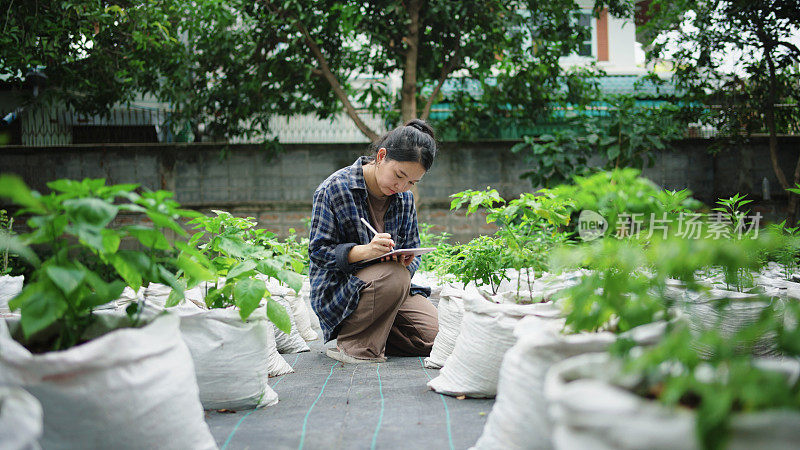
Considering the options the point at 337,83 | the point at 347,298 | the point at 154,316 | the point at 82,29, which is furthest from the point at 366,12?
the point at 154,316

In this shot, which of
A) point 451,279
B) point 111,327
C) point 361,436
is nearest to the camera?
point 111,327

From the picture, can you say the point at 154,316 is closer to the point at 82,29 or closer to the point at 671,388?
the point at 671,388

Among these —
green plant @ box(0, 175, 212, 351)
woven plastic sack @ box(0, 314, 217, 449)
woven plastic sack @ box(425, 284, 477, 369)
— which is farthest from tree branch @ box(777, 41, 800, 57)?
woven plastic sack @ box(0, 314, 217, 449)

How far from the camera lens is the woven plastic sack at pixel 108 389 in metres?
1.14

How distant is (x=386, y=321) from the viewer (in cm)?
267

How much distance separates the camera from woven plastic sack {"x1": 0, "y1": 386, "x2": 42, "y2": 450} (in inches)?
36.5

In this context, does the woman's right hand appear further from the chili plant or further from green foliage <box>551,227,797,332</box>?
the chili plant

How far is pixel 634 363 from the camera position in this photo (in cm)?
85

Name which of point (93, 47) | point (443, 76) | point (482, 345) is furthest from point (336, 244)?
point (93, 47)

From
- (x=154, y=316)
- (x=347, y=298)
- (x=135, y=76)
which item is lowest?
(x=347, y=298)

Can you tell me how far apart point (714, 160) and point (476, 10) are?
4067 millimetres

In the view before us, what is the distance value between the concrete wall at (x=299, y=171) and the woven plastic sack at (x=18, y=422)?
6.35 m

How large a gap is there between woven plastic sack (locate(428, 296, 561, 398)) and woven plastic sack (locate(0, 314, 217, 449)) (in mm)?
981

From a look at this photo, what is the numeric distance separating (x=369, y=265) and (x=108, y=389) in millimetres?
1643
